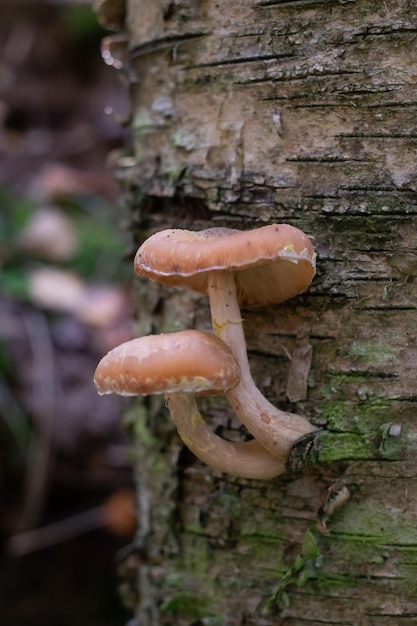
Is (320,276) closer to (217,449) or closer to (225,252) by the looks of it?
(225,252)

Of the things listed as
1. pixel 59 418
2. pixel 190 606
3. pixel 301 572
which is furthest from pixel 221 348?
pixel 59 418

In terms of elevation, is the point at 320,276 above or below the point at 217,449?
above

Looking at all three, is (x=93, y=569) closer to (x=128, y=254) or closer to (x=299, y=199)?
(x=128, y=254)

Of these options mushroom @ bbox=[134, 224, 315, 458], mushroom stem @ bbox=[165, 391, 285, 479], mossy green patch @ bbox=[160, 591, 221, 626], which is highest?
mushroom @ bbox=[134, 224, 315, 458]

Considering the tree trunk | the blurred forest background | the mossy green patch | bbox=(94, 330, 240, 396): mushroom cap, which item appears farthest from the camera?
the blurred forest background

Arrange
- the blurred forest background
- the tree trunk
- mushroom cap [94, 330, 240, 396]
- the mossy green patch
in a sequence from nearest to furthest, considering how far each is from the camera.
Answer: mushroom cap [94, 330, 240, 396]
the tree trunk
the mossy green patch
the blurred forest background

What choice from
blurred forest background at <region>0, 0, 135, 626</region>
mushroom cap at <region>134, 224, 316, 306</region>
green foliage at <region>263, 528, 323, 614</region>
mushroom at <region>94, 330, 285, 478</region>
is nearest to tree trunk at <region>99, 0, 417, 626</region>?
green foliage at <region>263, 528, 323, 614</region>

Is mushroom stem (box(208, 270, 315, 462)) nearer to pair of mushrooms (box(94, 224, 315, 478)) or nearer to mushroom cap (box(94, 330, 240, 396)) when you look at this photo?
pair of mushrooms (box(94, 224, 315, 478))
